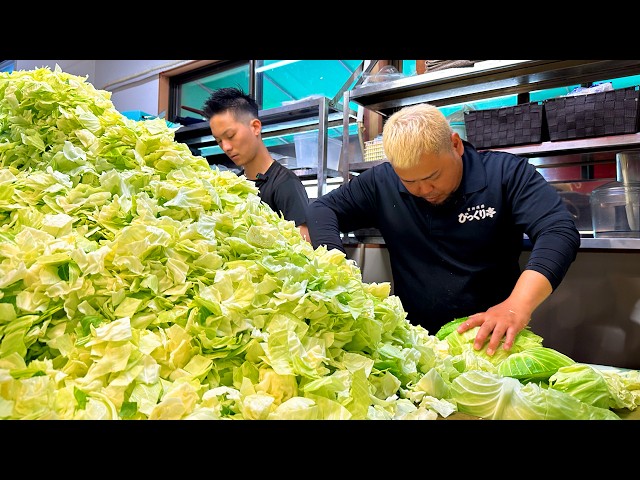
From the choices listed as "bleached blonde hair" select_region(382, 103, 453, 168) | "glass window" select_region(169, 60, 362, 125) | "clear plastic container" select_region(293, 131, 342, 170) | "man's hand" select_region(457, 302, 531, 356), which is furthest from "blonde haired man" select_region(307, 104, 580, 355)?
"glass window" select_region(169, 60, 362, 125)

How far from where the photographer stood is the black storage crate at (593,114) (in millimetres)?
2576

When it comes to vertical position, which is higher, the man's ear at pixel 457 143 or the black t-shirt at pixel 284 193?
the man's ear at pixel 457 143

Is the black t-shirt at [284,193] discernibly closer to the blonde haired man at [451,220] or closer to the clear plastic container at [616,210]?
the blonde haired man at [451,220]

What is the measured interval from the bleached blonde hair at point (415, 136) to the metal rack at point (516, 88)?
120 centimetres

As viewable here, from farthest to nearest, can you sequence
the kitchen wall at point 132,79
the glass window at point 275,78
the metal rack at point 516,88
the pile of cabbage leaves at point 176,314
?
the kitchen wall at point 132,79
the glass window at point 275,78
the metal rack at point 516,88
the pile of cabbage leaves at point 176,314

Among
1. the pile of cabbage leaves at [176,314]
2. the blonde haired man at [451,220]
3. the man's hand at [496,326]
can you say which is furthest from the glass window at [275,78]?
the pile of cabbage leaves at [176,314]

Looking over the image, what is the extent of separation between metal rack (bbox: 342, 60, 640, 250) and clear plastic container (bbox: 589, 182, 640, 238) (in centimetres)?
18

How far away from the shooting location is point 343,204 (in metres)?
2.57

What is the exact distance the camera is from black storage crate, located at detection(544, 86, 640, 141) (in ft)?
8.45

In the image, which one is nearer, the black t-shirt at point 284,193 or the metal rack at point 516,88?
the metal rack at point 516,88

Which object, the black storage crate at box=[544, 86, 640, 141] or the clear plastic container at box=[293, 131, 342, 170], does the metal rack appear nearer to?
the black storage crate at box=[544, 86, 640, 141]
